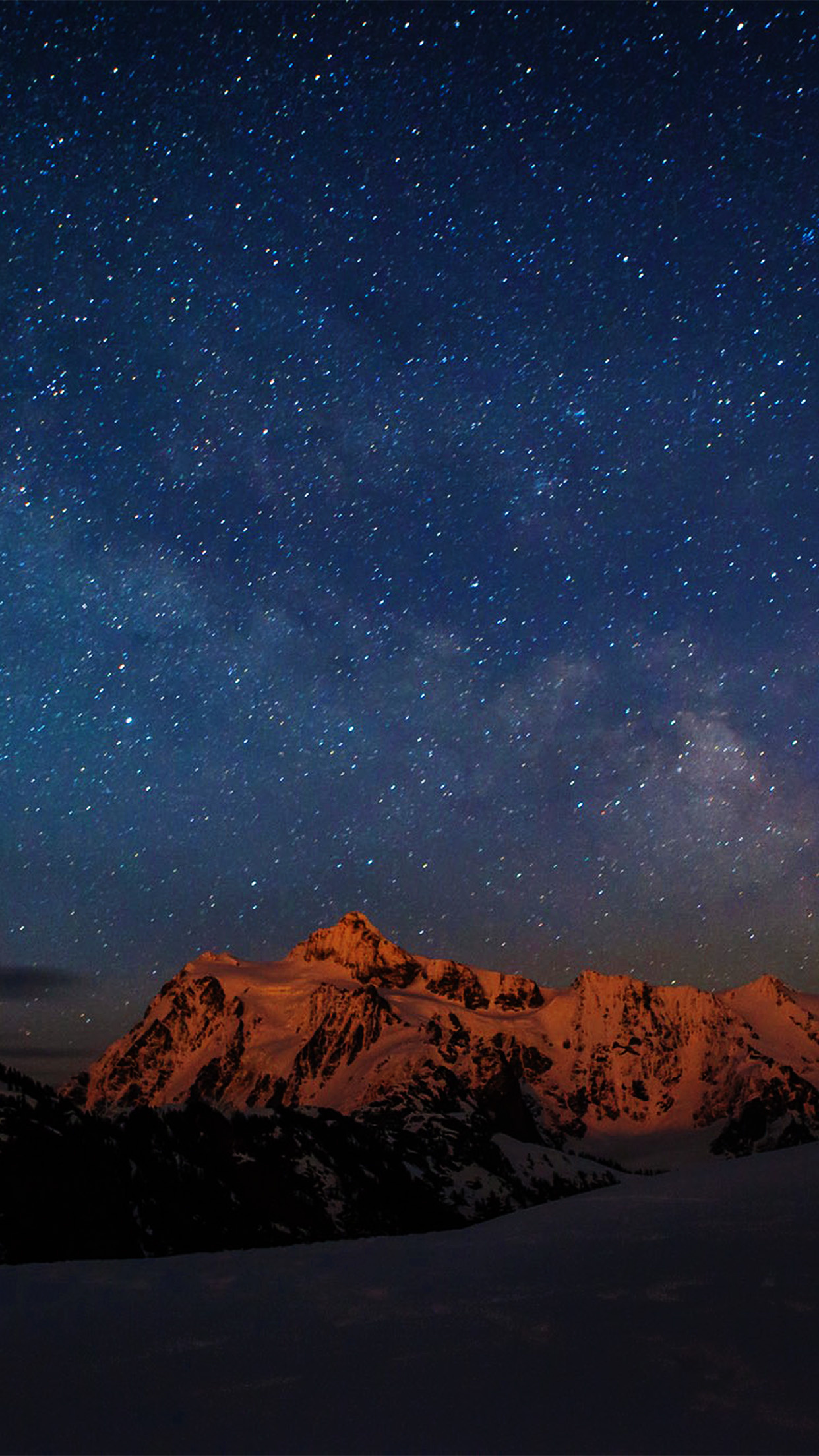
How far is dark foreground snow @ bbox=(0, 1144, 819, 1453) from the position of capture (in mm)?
3680

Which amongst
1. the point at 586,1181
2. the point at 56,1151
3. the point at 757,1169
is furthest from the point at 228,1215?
the point at 586,1181

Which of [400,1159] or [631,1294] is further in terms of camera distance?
[400,1159]

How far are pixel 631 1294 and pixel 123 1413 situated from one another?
258 cm

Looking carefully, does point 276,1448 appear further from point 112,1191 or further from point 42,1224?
point 112,1191

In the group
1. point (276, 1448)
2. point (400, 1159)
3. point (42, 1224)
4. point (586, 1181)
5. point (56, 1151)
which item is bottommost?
point (586, 1181)

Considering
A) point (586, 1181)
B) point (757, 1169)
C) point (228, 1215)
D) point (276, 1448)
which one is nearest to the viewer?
point (276, 1448)

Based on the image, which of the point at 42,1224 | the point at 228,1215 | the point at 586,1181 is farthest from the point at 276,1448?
the point at 586,1181

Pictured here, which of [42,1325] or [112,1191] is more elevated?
[42,1325]

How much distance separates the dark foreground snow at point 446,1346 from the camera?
3680 mm

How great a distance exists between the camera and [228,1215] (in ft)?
220

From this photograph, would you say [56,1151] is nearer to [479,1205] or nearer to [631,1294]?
[631,1294]

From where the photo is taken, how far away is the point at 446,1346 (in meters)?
4.43

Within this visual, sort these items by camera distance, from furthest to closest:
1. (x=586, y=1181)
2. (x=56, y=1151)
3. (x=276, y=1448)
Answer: (x=586, y=1181)
(x=56, y=1151)
(x=276, y=1448)

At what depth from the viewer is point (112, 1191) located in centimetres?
5350
